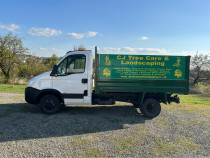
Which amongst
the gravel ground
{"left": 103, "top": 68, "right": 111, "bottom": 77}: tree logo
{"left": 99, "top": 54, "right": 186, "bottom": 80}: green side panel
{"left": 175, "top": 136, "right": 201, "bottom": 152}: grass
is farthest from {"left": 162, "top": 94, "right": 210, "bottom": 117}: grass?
{"left": 103, "top": 68, "right": 111, "bottom": 77}: tree logo

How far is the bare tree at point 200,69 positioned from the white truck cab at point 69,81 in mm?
24945

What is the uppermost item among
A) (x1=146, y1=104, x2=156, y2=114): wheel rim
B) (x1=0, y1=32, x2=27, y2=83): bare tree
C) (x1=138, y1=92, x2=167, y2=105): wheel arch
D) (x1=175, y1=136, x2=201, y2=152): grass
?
(x1=0, y1=32, x2=27, y2=83): bare tree

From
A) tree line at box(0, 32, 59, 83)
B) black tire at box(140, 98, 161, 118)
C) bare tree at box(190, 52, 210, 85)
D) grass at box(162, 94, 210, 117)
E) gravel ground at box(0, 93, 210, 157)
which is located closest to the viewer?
gravel ground at box(0, 93, 210, 157)

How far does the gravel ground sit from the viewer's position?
137 inches

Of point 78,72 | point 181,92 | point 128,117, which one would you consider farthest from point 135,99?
point 78,72

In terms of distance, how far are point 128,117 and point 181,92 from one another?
7.41 ft

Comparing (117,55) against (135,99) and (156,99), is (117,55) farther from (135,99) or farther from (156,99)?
(156,99)

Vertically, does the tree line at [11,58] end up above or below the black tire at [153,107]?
above

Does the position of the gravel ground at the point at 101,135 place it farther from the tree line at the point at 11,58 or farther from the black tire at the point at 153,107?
the tree line at the point at 11,58

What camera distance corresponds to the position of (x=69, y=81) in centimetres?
572

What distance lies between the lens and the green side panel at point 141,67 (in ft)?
18.3

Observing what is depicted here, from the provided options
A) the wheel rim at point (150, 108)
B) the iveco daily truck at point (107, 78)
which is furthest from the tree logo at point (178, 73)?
the wheel rim at point (150, 108)

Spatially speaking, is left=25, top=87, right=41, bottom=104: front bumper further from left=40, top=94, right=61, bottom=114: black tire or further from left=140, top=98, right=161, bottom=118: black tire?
left=140, top=98, right=161, bottom=118: black tire

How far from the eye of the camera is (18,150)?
3.41 m
